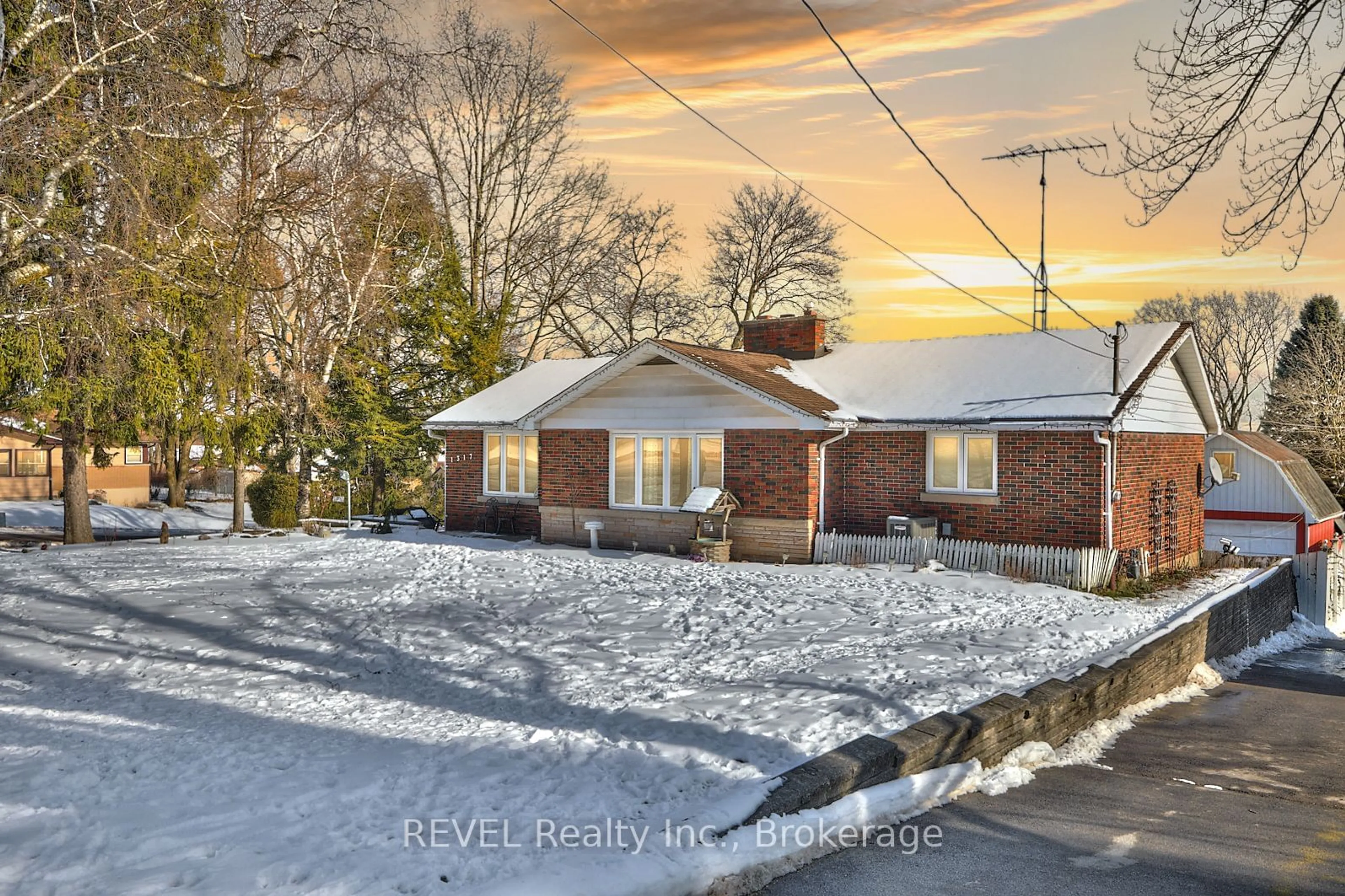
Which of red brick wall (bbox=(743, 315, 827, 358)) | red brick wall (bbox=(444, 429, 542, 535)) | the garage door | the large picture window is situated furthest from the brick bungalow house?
the large picture window

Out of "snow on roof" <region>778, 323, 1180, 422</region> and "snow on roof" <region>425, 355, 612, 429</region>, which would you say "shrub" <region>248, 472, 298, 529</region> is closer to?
"snow on roof" <region>425, 355, 612, 429</region>

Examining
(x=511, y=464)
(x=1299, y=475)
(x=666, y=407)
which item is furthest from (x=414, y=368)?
(x=1299, y=475)

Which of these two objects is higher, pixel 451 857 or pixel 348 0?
pixel 348 0

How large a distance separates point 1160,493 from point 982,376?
14.3ft

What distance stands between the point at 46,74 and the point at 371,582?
852 centimetres

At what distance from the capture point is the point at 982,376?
20250 mm

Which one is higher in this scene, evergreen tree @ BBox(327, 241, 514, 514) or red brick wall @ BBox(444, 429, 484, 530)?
evergreen tree @ BBox(327, 241, 514, 514)

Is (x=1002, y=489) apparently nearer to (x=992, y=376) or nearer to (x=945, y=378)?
(x=992, y=376)

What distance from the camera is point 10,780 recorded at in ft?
→ 22.1

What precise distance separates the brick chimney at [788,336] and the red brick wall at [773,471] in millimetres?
5516

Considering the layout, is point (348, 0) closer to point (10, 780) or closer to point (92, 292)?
point (92, 292)

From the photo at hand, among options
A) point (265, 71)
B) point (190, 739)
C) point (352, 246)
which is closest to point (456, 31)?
point (352, 246)

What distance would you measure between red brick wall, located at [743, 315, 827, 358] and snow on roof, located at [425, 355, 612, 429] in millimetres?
3833

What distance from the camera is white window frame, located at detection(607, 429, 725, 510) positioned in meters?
20.2
